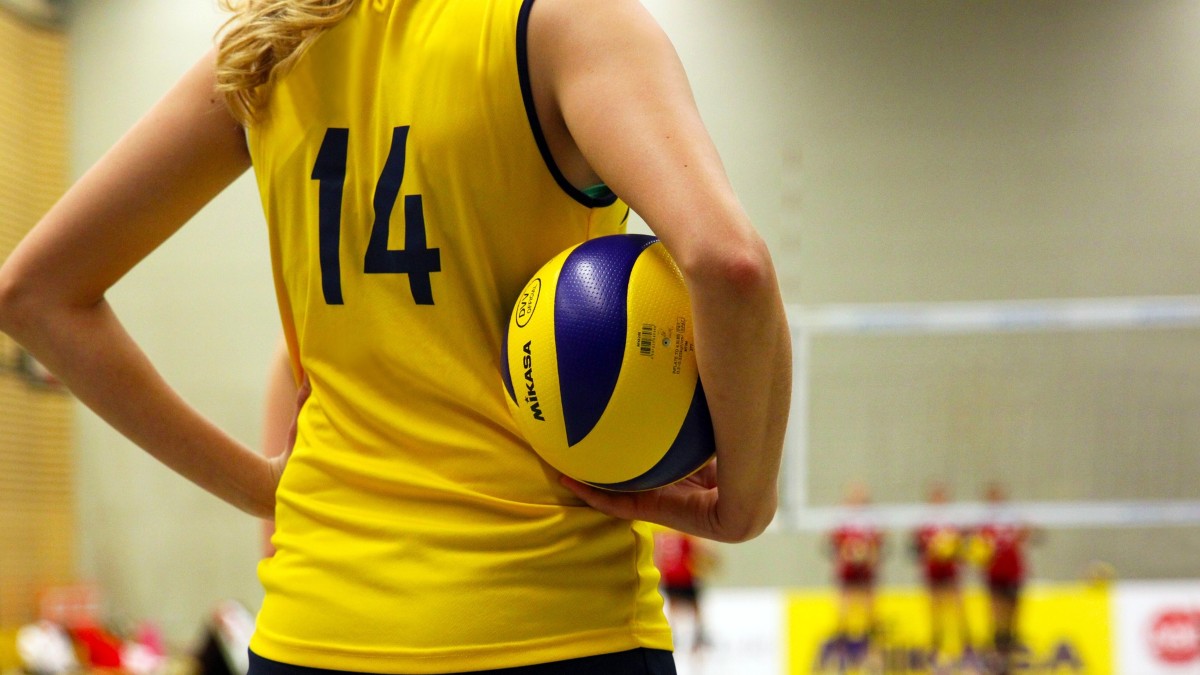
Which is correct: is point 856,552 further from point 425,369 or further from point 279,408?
point 425,369

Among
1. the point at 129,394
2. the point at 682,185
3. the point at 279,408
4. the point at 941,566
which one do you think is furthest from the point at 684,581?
the point at 682,185

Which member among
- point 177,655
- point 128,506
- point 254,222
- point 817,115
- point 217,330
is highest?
point 817,115

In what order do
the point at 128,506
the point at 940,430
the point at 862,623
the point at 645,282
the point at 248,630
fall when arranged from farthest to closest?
the point at 128,506
the point at 940,430
the point at 862,623
the point at 248,630
the point at 645,282

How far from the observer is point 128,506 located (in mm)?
9969

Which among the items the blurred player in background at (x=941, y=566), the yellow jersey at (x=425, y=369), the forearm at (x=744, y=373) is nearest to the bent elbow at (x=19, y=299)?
the yellow jersey at (x=425, y=369)

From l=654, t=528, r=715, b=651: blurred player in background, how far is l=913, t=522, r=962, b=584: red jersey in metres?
1.69

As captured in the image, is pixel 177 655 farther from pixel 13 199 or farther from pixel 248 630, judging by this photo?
pixel 248 630

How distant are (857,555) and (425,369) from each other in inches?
326

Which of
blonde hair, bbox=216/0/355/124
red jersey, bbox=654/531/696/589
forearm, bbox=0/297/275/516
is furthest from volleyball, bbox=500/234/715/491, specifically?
red jersey, bbox=654/531/696/589

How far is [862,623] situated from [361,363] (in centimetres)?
799

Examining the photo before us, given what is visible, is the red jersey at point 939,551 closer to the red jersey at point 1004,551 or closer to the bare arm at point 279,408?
the red jersey at point 1004,551

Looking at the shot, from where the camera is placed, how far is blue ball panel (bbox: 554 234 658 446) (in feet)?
3.31

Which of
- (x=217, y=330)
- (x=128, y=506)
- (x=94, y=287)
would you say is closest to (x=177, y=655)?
(x=128, y=506)

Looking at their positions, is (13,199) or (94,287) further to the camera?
(13,199)
